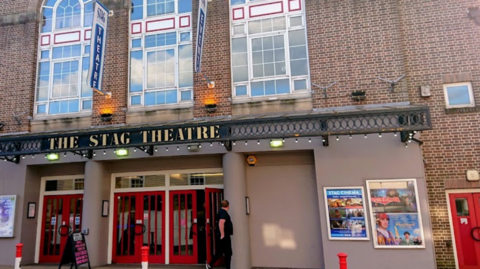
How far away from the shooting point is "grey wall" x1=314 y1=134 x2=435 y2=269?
8703 millimetres

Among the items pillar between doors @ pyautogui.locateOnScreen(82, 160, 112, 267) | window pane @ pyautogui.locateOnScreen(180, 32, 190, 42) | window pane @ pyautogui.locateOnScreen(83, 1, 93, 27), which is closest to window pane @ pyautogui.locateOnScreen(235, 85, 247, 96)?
window pane @ pyautogui.locateOnScreen(180, 32, 190, 42)

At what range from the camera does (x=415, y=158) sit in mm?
9062

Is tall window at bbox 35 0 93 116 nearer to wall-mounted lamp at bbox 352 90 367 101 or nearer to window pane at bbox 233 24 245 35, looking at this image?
window pane at bbox 233 24 245 35

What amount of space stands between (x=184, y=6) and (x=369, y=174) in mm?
7732

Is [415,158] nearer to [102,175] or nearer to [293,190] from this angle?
[293,190]

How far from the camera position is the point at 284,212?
10.2 meters

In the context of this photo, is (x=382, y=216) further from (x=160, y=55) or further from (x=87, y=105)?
(x=87, y=105)

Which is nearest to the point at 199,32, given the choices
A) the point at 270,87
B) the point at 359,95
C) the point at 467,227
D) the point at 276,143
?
the point at 270,87

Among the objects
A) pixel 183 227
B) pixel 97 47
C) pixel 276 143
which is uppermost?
pixel 97 47

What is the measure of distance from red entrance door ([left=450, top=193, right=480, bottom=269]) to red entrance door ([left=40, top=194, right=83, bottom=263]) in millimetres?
11024

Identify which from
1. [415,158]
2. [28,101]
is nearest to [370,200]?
[415,158]

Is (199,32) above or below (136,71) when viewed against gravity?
above

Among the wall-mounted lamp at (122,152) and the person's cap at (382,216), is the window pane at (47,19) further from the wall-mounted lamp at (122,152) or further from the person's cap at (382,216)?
the person's cap at (382,216)

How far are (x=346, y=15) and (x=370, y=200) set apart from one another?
17.3ft
